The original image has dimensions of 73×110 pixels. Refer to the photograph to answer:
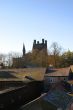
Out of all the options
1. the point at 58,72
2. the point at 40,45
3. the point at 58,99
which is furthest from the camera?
the point at 40,45

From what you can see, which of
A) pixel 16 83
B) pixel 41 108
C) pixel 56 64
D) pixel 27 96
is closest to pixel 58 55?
pixel 56 64

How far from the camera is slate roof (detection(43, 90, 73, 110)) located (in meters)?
36.8

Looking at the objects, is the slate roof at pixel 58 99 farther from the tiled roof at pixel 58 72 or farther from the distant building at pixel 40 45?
the distant building at pixel 40 45

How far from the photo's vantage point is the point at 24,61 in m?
116

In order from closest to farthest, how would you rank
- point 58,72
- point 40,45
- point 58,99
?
point 58,99, point 58,72, point 40,45

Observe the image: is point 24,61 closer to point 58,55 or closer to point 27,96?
point 58,55

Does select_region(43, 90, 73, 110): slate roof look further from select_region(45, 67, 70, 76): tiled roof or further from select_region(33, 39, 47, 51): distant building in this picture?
select_region(33, 39, 47, 51): distant building

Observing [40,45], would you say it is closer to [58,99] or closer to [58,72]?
[58,72]

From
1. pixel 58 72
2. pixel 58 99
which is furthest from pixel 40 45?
pixel 58 99

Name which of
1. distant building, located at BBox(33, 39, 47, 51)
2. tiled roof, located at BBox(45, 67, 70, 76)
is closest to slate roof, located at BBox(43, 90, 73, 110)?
tiled roof, located at BBox(45, 67, 70, 76)

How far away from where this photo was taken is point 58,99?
38.8 meters

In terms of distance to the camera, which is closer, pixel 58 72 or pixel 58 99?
pixel 58 99

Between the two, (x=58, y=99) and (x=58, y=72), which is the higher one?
(x=58, y=72)

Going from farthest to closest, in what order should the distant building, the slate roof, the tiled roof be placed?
the distant building < the tiled roof < the slate roof
